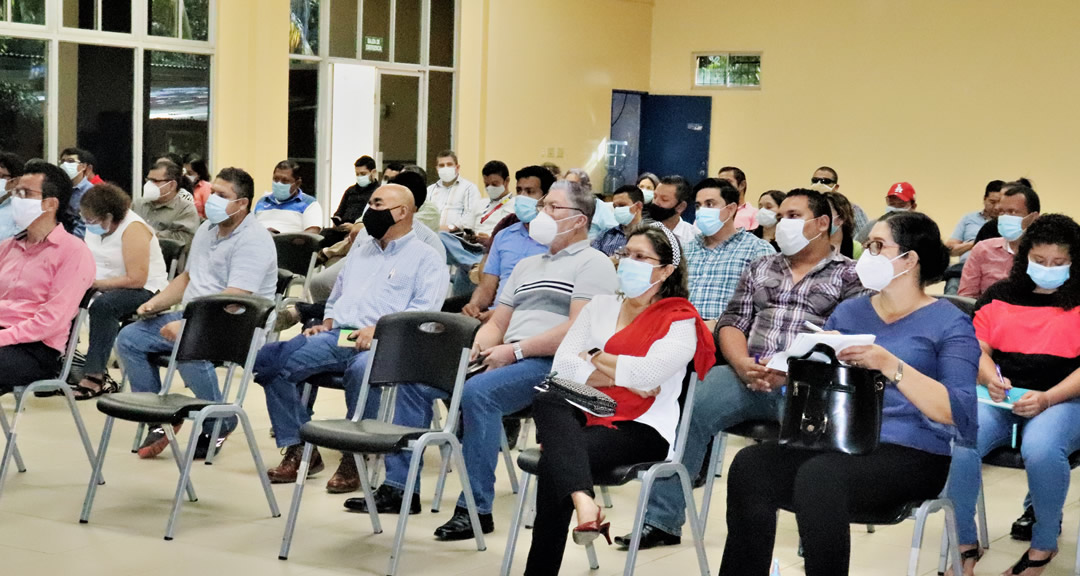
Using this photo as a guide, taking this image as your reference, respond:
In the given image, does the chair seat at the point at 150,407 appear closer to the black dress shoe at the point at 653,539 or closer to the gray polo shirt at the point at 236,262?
the gray polo shirt at the point at 236,262

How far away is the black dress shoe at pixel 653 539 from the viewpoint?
457 cm

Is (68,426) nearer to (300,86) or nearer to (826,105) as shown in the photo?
(300,86)

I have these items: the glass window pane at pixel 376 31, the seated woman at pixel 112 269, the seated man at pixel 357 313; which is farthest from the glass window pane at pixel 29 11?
the seated man at pixel 357 313

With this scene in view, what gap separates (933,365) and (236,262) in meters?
3.49

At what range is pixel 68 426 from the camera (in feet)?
20.7

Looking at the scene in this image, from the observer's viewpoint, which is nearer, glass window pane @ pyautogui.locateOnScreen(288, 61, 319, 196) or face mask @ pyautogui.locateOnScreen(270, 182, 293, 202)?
face mask @ pyautogui.locateOnScreen(270, 182, 293, 202)

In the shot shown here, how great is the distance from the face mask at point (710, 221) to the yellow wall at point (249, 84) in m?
8.64

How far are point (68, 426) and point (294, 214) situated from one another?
11.7 feet

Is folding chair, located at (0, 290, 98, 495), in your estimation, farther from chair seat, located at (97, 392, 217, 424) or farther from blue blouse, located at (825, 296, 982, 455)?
blue blouse, located at (825, 296, 982, 455)

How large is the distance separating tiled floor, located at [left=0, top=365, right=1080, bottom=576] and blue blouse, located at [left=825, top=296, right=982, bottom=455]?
0.99 metres

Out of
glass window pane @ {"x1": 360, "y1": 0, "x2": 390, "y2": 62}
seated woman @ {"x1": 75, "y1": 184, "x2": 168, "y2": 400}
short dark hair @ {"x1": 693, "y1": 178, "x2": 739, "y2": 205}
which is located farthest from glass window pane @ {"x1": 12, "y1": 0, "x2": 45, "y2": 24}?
short dark hair @ {"x1": 693, "y1": 178, "x2": 739, "y2": 205}

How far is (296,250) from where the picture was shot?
8000 millimetres

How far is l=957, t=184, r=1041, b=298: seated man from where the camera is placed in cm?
630

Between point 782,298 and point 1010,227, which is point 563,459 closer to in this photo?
point 782,298
